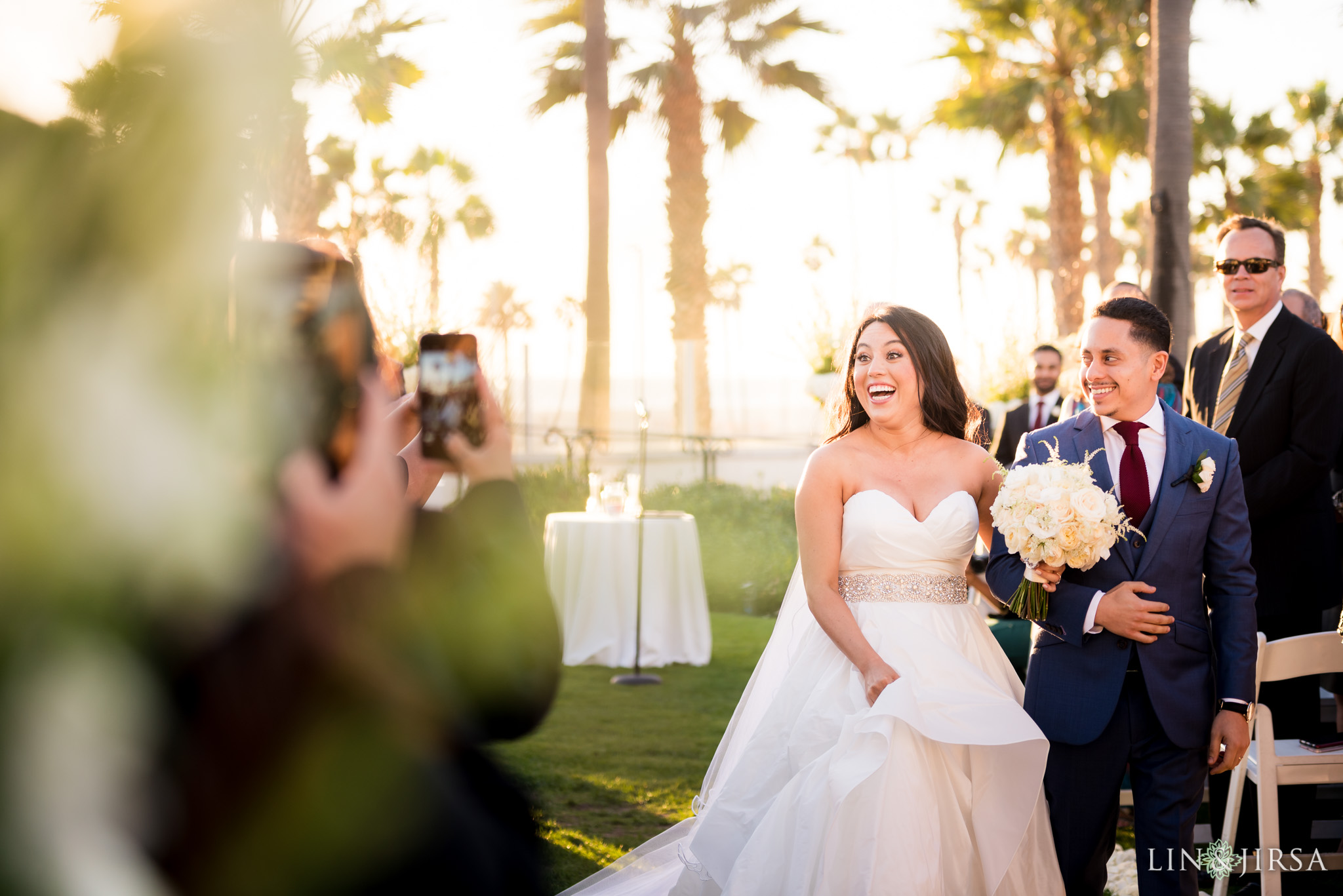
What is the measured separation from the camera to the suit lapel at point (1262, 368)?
14.8 ft

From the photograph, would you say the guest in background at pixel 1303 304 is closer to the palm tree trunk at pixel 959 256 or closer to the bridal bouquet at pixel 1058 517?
the bridal bouquet at pixel 1058 517

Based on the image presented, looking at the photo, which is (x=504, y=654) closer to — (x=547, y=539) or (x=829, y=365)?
(x=547, y=539)

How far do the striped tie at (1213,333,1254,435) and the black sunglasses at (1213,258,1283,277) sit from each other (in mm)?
288

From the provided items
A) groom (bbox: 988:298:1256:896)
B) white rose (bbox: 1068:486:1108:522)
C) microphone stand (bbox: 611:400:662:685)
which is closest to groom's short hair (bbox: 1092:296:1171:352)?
groom (bbox: 988:298:1256:896)

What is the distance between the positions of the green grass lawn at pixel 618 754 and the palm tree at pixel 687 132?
387 inches

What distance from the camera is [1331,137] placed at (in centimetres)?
3088

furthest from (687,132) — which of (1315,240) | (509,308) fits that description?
(509,308)

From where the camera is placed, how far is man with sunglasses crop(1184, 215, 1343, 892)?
14.3ft

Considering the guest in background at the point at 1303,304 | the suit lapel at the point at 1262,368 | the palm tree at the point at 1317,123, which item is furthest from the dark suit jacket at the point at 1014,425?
the palm tree at the point at 1317,123

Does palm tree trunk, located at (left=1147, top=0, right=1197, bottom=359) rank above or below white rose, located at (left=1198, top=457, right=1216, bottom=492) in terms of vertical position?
above

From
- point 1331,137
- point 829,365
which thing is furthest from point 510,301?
point 829,365

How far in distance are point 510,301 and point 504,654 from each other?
61.6 m

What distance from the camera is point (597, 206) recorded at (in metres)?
16.2

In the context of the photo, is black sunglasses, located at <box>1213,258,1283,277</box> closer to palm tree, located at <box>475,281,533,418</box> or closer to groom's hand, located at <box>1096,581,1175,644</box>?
groom's hand, located at <box>1096,581,1175,644</box>
